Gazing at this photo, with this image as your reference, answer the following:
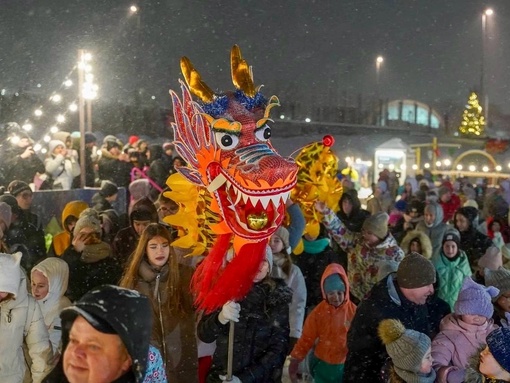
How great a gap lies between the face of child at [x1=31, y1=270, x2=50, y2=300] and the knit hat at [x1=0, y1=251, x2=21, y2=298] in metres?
0.69

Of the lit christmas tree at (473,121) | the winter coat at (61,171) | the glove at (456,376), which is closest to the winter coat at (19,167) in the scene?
the winter coat at (61,171)

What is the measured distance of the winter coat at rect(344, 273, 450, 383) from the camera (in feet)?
12.8

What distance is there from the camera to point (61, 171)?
11.4 meters

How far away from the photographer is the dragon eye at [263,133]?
18.2 feet

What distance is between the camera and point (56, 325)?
4.56 metres

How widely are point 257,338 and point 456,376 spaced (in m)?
1.19

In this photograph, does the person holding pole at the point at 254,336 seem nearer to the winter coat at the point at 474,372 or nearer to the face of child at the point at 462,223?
the winter coat at the point at 474,372

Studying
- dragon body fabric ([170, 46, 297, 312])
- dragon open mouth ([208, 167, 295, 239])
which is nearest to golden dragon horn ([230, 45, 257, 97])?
dragon body fabric ([170, 46, 297, 312])

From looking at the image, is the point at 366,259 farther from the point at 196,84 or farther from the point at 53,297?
the point at 53,297

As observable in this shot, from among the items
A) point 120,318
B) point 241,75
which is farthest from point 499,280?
point 120,318

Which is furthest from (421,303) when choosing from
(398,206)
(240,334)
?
(398,206)

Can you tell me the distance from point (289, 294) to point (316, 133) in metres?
35.5

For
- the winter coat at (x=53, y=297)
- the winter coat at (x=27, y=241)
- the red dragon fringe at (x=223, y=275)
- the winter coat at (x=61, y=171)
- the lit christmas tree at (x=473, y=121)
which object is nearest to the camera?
the red dragon fringe at (x=223, y=275)

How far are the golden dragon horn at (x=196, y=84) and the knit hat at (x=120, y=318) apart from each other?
11.6 ft
